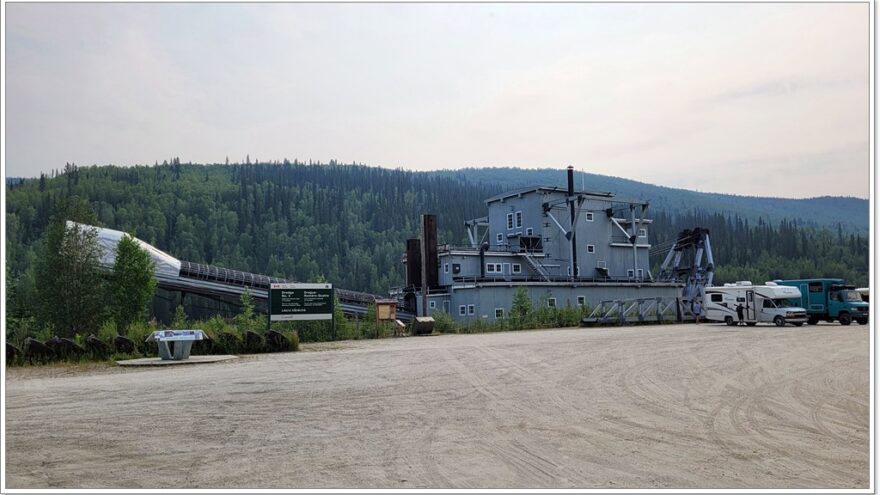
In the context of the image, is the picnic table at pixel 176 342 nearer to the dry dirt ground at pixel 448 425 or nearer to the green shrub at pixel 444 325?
the dry dirt ground at pixel 448 425

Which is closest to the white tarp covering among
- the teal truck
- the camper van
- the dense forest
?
the camper van

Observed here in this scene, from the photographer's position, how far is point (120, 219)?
13300 cm

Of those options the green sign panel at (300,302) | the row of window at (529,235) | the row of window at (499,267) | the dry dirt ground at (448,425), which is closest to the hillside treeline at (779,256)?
the row of window at (529,235)

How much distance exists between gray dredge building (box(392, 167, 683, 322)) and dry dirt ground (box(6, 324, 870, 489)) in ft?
102

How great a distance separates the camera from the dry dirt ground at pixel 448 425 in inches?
270

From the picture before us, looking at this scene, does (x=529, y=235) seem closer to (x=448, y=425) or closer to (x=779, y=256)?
(x=448, y=425)

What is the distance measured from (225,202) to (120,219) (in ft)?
→ 93.2

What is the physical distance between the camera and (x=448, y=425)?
9.21m

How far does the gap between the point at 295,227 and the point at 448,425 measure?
5678 inches

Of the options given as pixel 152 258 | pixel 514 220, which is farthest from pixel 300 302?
pixel 514 220

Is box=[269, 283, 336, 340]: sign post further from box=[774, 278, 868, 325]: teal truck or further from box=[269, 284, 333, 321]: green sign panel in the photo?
box=[774, 278, 868, 325]: teal truck

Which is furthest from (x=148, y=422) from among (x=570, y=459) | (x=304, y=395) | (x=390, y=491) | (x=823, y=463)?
(x=823, y=463)

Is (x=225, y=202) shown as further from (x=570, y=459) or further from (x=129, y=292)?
(x=570, y=459)

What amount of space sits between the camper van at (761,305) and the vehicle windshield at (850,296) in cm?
207
